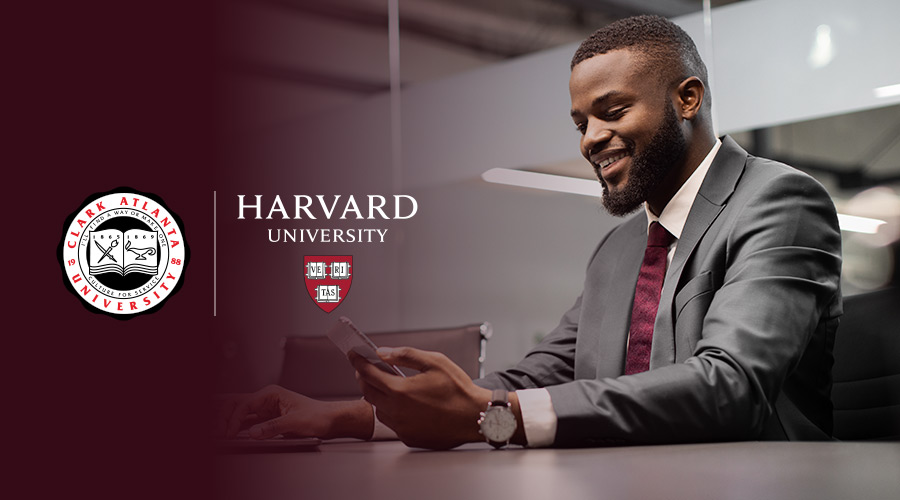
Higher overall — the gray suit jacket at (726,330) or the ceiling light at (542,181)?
the ceiling light at (542,181)

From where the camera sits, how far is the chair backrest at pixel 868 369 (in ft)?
4.05

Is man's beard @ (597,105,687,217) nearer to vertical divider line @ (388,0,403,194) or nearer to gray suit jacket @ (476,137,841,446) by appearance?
gray suit jacket @ (476,137,841,446)

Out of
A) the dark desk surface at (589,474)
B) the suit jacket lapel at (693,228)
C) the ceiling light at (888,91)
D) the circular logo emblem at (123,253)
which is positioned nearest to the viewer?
the dark desk surface at (589,474)

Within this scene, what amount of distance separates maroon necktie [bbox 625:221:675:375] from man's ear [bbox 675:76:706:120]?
23cm

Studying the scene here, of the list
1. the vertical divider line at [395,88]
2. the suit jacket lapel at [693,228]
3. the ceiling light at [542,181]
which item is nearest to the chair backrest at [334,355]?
the suit jacket lapel at [693,228]

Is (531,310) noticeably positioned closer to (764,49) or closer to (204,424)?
(764,49)

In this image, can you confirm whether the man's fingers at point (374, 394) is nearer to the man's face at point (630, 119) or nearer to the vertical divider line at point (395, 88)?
the man's face at point (630, 119)

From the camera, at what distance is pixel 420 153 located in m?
A: 4.69

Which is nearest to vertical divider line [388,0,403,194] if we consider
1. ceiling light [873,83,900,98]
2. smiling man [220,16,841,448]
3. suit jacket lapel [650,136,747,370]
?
ceiling light [873,83,900,98]

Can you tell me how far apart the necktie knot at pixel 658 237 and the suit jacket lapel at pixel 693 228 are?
149 millimetres

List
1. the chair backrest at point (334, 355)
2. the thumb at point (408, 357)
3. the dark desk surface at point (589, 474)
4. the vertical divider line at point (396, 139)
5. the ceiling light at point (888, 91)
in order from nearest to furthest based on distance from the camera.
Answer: the dark desk surface at point (589, 474)
the thumb at point (408, 357)
the chair backrest at point (334, 355)
the ceiling light at point (888, 91)
the vertical divider line at point (396, 139)

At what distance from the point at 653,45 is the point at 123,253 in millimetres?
1217

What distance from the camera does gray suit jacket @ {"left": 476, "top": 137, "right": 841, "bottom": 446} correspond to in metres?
0.85

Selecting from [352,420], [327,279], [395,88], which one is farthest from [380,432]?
[395,88]
